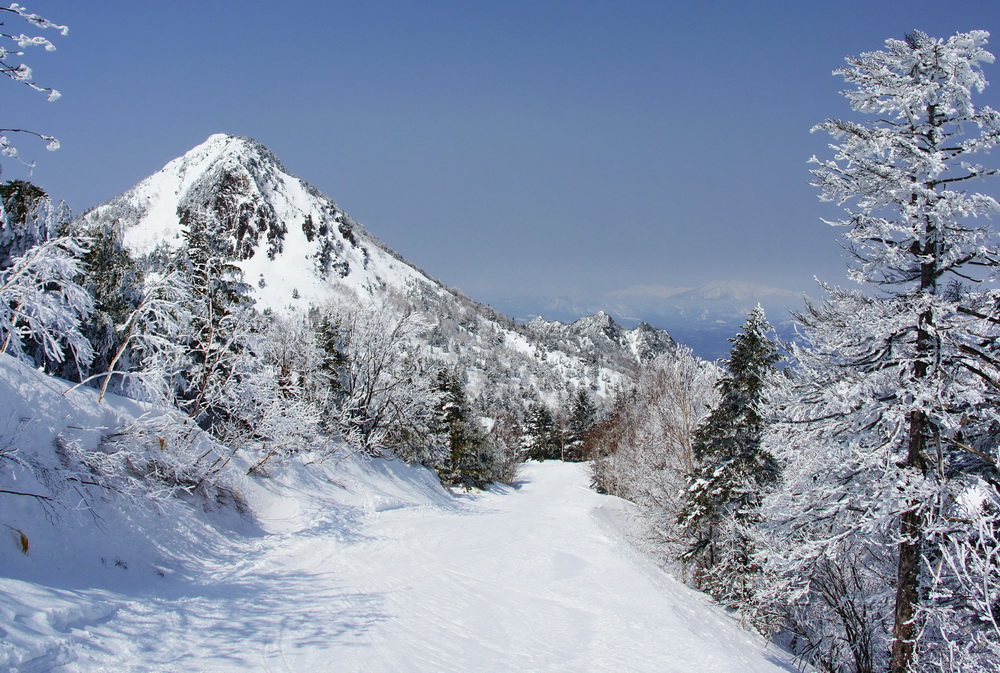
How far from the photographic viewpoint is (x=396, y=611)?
25.1 feet

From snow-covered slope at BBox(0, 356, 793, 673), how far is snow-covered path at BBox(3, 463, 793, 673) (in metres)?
0.03

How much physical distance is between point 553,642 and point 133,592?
5.56 m

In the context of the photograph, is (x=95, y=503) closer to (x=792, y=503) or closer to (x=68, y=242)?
(x=68, y=242)

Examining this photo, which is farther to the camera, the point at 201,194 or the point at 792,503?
the point at 201,194

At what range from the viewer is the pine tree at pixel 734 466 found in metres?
15.4

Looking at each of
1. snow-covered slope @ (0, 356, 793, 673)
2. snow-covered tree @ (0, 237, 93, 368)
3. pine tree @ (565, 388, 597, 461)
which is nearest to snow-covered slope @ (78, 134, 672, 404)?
pine tree @ (565, 388, 597, 461)

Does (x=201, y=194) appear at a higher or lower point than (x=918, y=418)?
higher

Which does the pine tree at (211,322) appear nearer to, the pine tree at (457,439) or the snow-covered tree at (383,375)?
the snow-covered tree at (383,375)

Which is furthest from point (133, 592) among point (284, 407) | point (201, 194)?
point (201, 194)

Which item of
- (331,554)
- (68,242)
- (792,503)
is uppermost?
(68,242)

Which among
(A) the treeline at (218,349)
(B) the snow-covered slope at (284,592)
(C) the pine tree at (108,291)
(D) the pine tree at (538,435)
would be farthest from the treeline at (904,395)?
(D) the pine tree at (538,435)

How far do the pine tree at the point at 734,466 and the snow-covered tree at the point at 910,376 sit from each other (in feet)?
22.4

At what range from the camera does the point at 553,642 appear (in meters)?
7.83

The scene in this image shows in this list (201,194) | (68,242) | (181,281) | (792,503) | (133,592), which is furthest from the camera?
(201,194)
